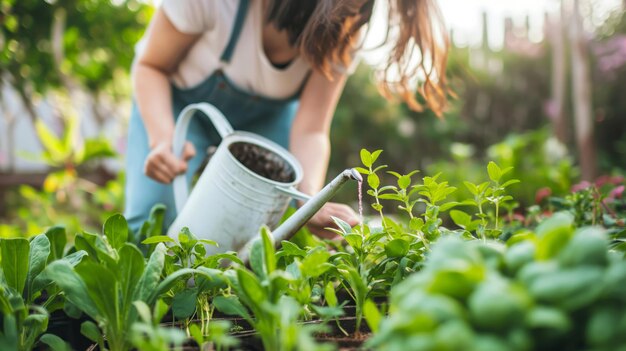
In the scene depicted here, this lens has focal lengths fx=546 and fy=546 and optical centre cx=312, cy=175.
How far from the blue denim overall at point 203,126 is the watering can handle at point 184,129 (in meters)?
0.29

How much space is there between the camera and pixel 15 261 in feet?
2.49

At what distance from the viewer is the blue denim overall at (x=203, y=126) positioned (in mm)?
1651

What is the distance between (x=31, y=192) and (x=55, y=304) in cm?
403

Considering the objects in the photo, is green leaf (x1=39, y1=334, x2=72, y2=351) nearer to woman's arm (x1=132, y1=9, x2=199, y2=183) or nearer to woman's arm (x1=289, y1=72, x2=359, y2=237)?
woman's arm (x1=132, y1=9, x2=199, y2=183)

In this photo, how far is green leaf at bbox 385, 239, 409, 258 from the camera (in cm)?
76

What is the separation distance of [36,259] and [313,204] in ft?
1.42

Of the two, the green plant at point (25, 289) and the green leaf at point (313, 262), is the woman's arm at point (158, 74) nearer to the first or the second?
the green plant at point (25, 289)

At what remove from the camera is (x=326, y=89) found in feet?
5.41

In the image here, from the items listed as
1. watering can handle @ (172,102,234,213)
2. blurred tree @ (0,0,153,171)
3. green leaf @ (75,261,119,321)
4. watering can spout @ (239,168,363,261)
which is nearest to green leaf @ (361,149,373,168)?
watering can spout @ (239,168,363,261)

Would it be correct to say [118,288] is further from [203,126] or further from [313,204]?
[203,126]

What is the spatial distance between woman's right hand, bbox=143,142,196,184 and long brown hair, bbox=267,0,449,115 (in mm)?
424

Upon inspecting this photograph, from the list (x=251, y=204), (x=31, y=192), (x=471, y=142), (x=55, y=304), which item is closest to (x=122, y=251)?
(x=55, y=304)

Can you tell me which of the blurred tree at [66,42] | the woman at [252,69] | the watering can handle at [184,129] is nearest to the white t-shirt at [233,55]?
the woman at [252,69]

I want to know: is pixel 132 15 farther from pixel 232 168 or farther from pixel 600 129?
pixel 600 129
